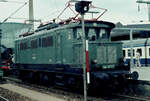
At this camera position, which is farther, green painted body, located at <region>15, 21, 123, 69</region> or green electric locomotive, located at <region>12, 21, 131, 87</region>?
green painted body, located at <region>15, 21, 123, 69</region>

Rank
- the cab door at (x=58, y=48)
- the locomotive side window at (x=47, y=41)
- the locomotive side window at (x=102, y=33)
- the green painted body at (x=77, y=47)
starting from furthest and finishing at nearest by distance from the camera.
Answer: the locomotive side window at (x=47, y=41)
the cab door at (x=58, y=48)
the locomotive side window at (x=102, y=33)
the green painted body at (x=77, y=47)

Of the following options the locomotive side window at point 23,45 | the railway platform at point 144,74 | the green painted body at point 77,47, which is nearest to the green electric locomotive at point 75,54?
the green painted body at point 77,47

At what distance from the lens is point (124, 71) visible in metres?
13.6

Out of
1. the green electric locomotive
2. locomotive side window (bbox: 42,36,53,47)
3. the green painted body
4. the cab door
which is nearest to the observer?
the green electric locomotive

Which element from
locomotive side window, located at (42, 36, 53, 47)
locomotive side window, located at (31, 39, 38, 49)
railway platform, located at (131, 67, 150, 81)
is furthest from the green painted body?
railway platform, located at (131, 67, 150, 81)

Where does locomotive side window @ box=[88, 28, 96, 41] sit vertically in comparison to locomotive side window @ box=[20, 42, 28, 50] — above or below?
above

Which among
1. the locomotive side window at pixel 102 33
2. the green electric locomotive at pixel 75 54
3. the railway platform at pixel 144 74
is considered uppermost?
the locomotive side window at pixel 102 33

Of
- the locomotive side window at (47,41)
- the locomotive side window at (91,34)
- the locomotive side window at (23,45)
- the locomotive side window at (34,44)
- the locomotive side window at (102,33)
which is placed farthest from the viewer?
the locomotive side window at (23,45)

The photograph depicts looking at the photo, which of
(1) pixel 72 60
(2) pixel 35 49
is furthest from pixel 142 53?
(1) pixel 72 60

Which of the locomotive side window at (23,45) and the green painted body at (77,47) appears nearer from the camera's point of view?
the green painted body at (77,47)

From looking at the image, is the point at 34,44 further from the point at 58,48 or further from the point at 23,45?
the point at 58,48

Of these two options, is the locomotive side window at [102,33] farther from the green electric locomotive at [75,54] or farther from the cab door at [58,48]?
the cab door at [58,48]

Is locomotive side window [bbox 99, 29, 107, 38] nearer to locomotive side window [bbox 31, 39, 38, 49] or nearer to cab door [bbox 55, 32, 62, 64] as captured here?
cab door [bbox 55, 32, 62, 64]

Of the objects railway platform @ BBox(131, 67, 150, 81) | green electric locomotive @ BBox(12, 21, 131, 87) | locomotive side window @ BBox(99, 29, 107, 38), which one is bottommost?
railway platform @ BBox(131, 67, 150, 81)
